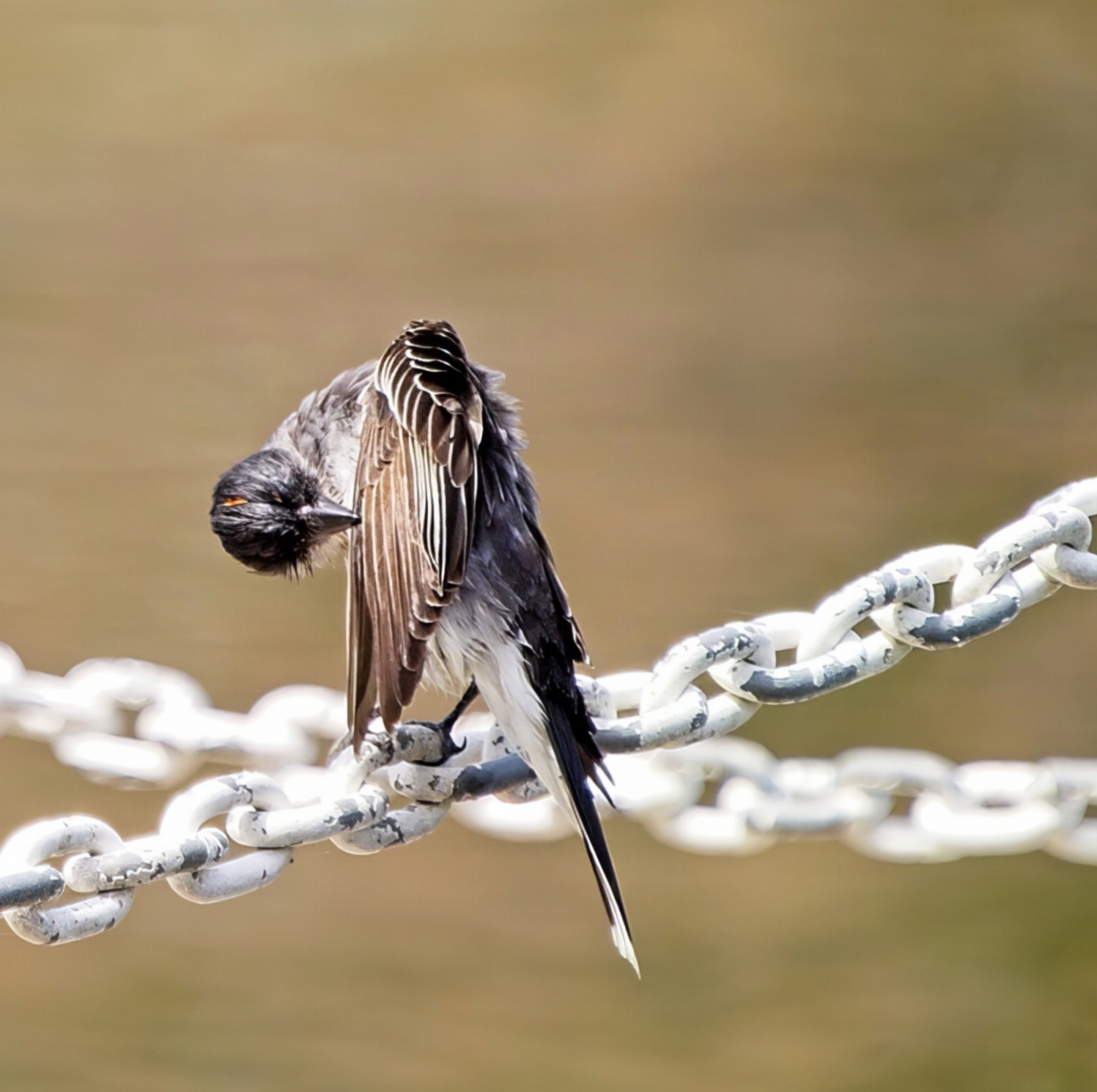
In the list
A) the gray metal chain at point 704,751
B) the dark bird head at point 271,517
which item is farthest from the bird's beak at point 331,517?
the gray metal chain at point 704,751

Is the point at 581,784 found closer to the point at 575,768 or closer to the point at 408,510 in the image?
the point at 575,768

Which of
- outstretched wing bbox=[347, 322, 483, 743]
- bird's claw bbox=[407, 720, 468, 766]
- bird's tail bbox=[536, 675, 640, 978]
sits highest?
outstretched wing bbox=[347, 322, 483, 743]

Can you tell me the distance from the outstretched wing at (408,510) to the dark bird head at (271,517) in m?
0.05

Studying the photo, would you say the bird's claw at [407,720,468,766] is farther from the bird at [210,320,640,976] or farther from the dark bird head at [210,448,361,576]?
the dark bird head at [210,448,361,576]

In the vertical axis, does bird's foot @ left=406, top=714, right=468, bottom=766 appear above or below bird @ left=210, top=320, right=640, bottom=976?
below

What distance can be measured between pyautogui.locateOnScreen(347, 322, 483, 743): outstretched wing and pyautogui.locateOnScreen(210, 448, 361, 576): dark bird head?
0.05 metres

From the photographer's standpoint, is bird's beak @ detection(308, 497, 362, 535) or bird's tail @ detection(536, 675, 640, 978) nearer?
bird's tail @ detection(536, 675, 640, 978)

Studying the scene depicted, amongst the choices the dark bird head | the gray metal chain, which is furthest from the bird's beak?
the gray metal chain

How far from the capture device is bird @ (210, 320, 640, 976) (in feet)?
2.65

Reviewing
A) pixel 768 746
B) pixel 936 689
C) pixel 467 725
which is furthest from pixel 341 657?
pixel 467 725

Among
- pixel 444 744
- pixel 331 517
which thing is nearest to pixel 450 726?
pixel 444 744

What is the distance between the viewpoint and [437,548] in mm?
821

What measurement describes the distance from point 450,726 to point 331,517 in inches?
6.1

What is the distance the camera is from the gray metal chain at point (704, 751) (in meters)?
0.80
